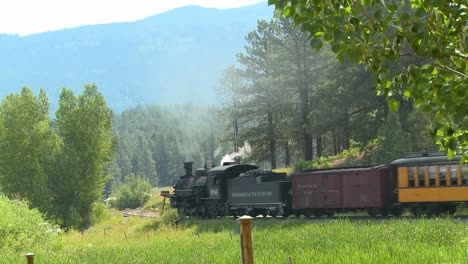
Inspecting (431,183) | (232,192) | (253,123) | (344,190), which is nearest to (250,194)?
(232,192)

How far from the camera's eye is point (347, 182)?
95.0ft

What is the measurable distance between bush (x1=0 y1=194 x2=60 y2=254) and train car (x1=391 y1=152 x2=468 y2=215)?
1601cm

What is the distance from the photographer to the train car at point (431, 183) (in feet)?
81.0

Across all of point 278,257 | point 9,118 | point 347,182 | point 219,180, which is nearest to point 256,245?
point 278,257

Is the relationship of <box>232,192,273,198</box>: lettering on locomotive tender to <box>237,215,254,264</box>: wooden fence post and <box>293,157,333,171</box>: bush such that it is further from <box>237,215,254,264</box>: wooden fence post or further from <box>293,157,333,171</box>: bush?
<box>237,215,254,264</box>: wooden fence post

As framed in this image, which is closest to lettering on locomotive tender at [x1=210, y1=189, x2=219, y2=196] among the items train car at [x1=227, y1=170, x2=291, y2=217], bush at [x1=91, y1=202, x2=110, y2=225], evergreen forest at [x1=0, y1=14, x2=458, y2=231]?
train car at [x1=227, y1=170, x2=291, y2=217]

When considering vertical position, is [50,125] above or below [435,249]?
above

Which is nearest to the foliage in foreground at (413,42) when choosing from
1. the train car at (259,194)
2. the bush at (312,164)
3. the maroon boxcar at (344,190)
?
the maroon boxcar at (344,190)

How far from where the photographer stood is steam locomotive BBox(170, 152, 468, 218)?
25.4 meters

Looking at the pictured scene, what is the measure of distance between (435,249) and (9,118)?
57.9 metres

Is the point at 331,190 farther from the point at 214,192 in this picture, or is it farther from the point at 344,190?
the point at 214,192

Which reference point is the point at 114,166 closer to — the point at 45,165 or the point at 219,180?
the point at 45,165

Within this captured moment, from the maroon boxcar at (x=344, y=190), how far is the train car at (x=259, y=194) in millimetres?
709

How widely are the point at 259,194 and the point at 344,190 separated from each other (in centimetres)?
540
